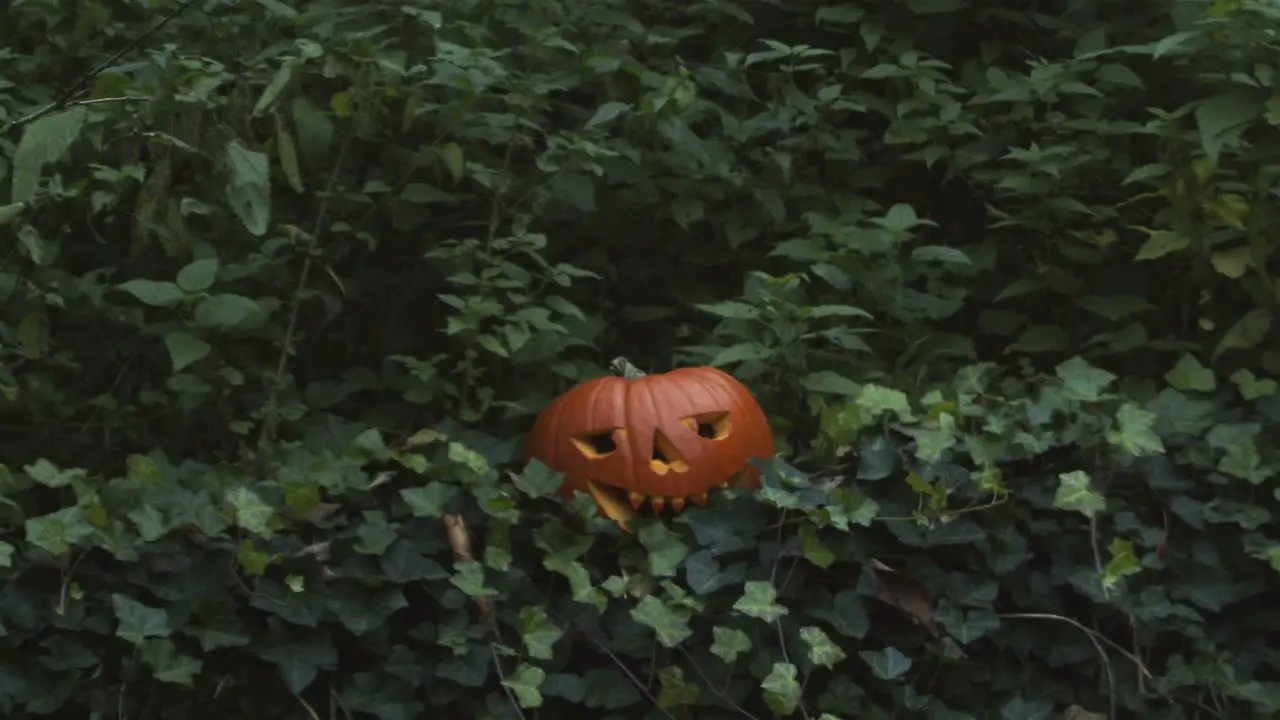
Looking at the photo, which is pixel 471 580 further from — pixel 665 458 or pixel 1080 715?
pixel 1080 715

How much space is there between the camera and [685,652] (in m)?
2.76

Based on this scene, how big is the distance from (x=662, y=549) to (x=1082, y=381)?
0.90 meters

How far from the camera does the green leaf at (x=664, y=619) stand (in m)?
2.67

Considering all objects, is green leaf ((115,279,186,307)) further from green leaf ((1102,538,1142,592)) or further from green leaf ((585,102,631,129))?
green leaf ((1102,538,1142,592))

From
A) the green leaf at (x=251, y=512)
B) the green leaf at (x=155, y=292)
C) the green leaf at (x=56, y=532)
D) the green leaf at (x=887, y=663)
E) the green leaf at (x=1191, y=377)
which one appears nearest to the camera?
the green leaf at (x=56, y=532)

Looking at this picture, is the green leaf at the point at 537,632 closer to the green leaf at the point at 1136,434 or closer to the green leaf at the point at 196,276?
the green leaf at the point at 196,276

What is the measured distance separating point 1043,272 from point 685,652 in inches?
66.2

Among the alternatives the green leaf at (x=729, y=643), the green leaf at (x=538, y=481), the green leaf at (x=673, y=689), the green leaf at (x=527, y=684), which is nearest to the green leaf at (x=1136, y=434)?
the green leaf at (x=729, y=643)

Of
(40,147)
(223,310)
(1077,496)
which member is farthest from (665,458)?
(40,147)

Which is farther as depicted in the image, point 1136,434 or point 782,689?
point 1136,434

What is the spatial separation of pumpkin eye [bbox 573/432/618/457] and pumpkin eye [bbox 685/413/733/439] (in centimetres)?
17

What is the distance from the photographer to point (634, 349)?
4.18m

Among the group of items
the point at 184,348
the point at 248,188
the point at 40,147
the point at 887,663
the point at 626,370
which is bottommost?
the point at 887,663

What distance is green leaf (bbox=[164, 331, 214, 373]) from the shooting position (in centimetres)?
306
